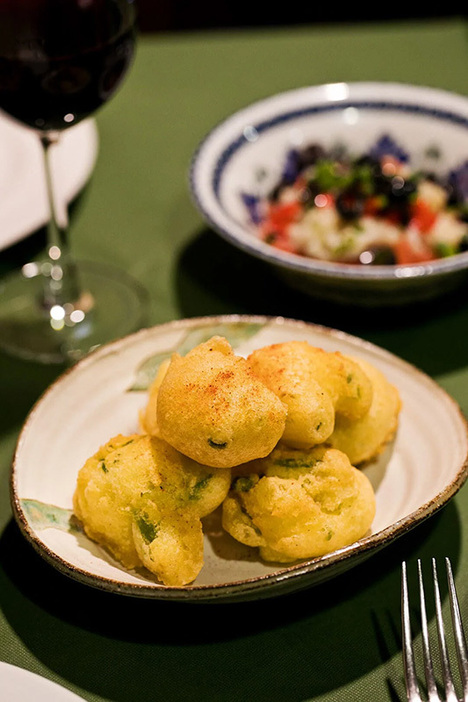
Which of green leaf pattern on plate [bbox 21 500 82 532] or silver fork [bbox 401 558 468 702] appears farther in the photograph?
green leaf pattern on plate [bbox 21 500 82 532]

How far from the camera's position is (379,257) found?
1375mm

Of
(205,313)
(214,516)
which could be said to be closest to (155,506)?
(214,516)

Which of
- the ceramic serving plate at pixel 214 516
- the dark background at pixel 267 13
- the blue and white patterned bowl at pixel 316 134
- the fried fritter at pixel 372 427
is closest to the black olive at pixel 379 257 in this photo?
the blue and white patterned bowl at pixel 316 134

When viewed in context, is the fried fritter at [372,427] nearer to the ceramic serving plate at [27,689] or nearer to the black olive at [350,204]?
the ceramic serving plate at [27,689]

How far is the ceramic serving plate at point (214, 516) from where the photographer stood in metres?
0.76

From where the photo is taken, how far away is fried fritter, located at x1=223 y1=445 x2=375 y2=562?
806 mm

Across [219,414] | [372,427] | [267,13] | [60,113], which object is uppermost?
[60,113]

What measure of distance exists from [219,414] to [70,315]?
646 mm

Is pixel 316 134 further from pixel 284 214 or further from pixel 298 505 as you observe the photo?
pixel 298 505

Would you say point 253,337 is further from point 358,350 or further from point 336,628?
point 336,628

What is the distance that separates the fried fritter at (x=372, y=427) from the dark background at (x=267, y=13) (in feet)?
11.2

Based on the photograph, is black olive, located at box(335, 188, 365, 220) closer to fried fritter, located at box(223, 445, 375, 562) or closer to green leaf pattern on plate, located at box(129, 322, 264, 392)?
green leaf pattern on plate, located at box(129, 322, 264, 392)

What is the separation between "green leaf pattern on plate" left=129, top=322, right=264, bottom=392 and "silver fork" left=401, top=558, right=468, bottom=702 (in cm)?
39

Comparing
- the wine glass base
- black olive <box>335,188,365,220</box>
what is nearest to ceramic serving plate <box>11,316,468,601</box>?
the wine glass base
